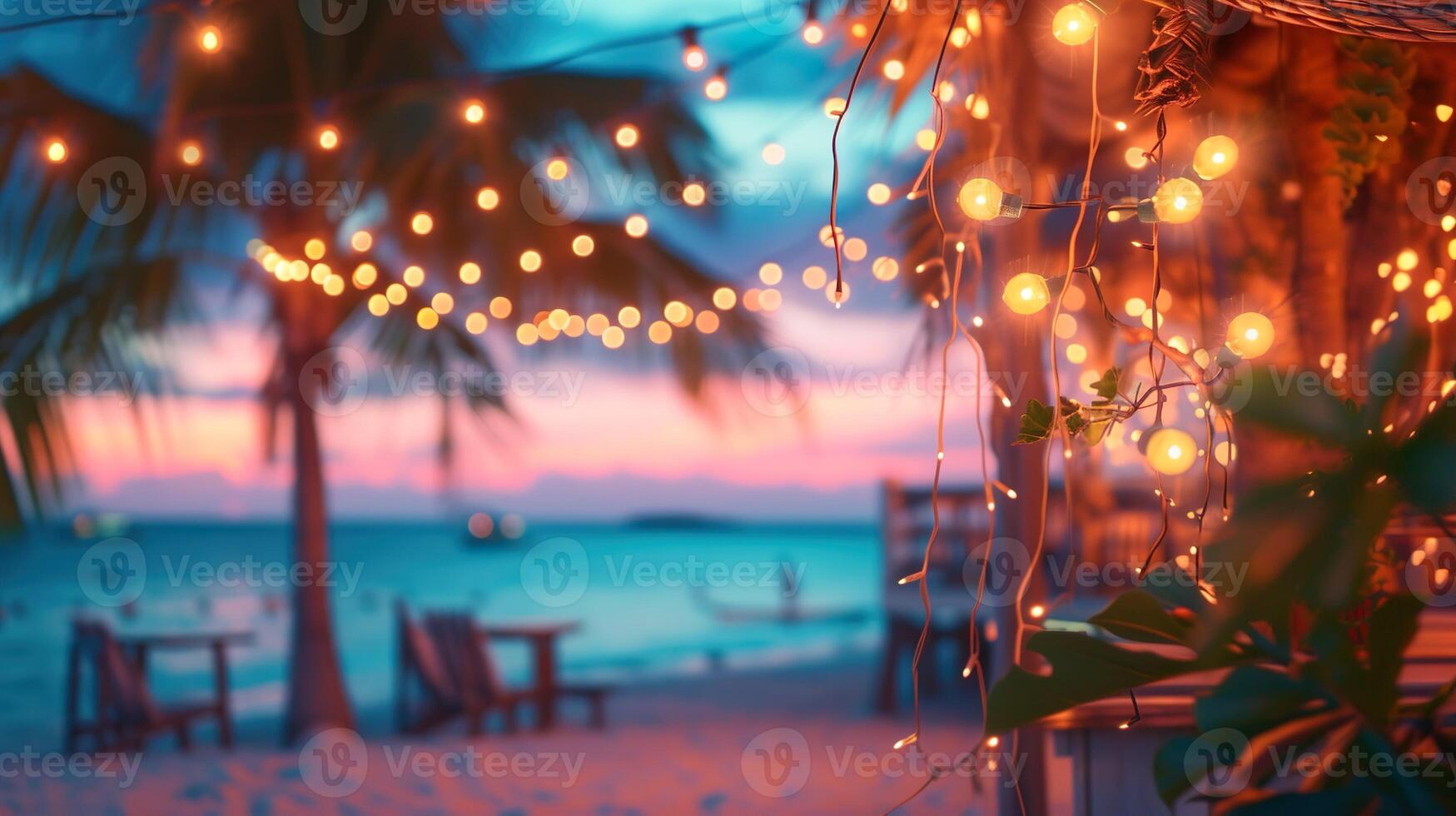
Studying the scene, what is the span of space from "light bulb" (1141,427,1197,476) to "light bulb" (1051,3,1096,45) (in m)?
0.60

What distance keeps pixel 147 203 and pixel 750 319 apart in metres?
2.74

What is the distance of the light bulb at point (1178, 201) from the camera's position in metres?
1.36

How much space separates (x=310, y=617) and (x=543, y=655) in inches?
49.5

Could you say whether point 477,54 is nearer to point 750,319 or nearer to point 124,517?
point 750,319

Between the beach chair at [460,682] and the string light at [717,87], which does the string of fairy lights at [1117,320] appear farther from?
the beach chair at [460,682]

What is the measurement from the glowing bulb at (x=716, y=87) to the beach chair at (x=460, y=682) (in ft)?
10.9

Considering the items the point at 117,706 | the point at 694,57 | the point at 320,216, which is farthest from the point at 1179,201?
the point at 117,706

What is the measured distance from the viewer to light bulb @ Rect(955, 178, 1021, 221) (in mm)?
1364

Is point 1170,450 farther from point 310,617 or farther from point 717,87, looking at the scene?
point 310,617

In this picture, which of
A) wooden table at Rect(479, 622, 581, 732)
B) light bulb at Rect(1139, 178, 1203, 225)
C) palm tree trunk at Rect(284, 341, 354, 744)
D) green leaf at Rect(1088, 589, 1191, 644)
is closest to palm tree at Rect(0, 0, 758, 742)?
palm tree trunk at Rect(284, 341, 354, 744)

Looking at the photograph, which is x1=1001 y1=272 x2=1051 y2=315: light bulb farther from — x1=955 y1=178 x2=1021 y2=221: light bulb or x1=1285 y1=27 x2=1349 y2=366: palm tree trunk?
x1=1285 y1=27 x2=1349 y2=366: palm tree trunk

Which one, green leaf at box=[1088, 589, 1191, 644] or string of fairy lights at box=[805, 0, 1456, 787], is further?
string of fairy lights at box=[805, 0, 1456, 787]

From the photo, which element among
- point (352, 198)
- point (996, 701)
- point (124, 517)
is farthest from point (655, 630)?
point (124, 517)

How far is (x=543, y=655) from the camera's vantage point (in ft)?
17.2
